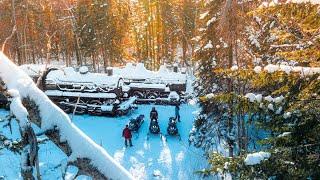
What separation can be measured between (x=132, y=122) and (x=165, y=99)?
5245 millimetres

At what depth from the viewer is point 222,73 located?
10188 mm

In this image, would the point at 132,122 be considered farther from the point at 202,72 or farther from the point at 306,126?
the point at 306,126

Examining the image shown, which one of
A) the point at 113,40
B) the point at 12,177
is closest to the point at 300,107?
the point at 12,177

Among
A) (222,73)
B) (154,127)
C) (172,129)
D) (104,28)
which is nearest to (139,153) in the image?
(154,127)

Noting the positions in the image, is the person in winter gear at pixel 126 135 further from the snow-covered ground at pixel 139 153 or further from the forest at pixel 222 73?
the forest at pixel 222 73

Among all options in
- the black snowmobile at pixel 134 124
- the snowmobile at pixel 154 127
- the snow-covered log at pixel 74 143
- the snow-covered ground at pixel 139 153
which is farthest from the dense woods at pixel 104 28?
the snow-covered log at pixel 74 143

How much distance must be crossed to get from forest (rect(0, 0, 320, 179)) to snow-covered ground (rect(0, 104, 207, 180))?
0.43 ft

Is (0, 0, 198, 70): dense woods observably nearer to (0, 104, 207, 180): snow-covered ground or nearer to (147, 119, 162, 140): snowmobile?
(0, 104, 207, 180): snow-covered ground

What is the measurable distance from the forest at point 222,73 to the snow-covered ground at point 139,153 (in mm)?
133

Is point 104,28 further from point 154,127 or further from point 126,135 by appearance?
point 126,135

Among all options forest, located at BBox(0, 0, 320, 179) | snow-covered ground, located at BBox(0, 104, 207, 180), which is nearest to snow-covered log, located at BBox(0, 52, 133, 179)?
forest, located at BBox(0, 0, 320, 179)

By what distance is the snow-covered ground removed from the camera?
55.5 feet

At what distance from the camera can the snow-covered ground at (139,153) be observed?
55.5ft

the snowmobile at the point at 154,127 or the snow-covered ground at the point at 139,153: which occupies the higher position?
the snowmobile at the point at 154,127
